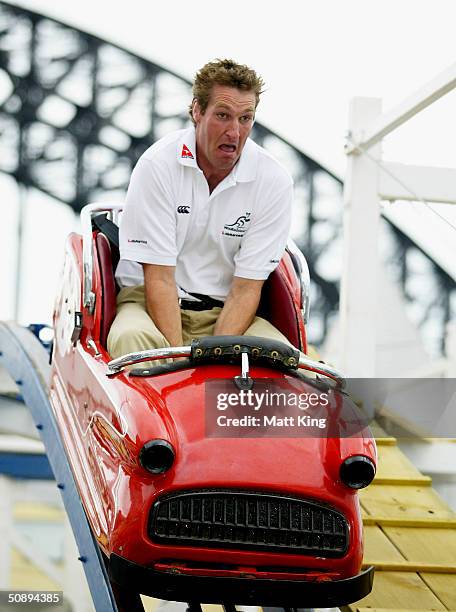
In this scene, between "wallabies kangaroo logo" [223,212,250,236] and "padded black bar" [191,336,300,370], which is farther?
"wallabies kangaroo logo" [223,212,250,236]

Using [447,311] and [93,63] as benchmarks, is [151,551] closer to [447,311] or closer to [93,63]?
[447,311]

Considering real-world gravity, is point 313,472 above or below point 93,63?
below

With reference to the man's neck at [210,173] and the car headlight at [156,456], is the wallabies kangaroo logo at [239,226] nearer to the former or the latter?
the man's neck at [210,173]

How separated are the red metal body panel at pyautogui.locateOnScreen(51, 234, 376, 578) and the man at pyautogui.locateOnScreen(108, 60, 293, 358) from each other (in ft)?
1.18

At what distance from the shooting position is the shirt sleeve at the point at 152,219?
244 cm

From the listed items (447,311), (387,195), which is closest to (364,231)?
(387,195)

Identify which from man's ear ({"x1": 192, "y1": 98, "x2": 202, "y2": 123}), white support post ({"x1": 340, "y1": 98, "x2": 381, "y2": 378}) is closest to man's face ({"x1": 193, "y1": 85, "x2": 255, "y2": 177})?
man's ear ({"x1": 192, "y1": 98, "x2": 202, "y2": 123})

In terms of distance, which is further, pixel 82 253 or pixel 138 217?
pixel 82 253

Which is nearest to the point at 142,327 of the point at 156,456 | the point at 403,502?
the point at 156,456

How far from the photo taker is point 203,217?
2.50 metres

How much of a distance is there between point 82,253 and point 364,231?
88.5 inches

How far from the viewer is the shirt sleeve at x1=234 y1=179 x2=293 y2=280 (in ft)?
8.27

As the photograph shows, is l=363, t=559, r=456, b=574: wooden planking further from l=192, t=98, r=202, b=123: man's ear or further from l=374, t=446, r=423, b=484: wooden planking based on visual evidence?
l=192, t=98, r=202, b=123: man's ear

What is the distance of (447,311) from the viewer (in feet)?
34.3
